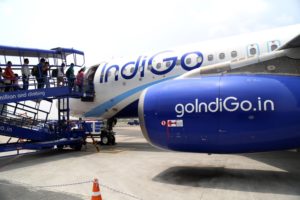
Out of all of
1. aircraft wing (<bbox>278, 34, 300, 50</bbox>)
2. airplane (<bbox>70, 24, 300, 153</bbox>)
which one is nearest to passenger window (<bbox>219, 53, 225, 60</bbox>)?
airplane (<bbox>70, 24, 300, 153</bbox>)

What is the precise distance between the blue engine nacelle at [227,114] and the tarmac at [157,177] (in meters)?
0.90

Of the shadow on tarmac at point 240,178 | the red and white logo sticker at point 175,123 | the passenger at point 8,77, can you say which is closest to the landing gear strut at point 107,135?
the passenger at point 8,77

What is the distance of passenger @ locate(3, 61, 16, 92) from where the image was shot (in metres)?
12.8

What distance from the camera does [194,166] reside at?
9.95 meters

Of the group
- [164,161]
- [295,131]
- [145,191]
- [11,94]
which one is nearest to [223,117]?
[295,131]

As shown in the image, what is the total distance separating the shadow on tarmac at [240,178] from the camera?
7168 millimetres

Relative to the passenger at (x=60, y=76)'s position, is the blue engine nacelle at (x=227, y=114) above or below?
below

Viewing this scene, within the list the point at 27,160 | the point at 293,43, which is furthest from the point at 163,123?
the point at 27,160

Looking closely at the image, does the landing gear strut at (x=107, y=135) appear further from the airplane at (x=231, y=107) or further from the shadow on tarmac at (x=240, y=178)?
the airplane at (x=231, y=107)

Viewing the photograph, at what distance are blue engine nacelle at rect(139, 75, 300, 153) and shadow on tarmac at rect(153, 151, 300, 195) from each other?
0.79 m

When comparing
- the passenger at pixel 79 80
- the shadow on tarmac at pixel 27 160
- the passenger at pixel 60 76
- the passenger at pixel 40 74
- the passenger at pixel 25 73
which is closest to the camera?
the shadow on tarmac at pixel 27 160

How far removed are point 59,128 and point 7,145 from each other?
286 cm

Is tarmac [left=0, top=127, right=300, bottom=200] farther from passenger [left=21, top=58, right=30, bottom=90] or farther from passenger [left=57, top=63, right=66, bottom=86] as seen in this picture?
passenger [left=57, top=63, right=66, bottom=86]

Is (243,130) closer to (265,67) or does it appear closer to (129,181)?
(265,67)
